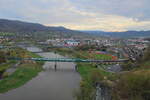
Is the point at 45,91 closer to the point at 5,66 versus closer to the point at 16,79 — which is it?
the point at 16,79

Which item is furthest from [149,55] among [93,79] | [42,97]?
[42,97]

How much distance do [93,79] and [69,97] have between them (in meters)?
1.59

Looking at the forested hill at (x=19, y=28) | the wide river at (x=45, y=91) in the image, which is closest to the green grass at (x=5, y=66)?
the wide river at (x=45, y=91)

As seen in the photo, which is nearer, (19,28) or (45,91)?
A: (45,91)

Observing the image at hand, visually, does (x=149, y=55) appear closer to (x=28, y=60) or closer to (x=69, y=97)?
(x=69, y=97)

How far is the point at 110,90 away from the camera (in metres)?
7.27

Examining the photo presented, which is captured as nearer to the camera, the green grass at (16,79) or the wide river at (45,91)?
the wide river at (45,91)

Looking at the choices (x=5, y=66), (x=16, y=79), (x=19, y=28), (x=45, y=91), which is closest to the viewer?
(x=45, y=91)

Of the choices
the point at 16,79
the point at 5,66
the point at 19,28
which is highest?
the point at 19,28

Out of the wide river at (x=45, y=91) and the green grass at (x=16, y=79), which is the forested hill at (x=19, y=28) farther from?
the wide river at (x=45, y=91)

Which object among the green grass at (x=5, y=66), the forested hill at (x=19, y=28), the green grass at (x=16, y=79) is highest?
the forested hill at (x=19, y=28)

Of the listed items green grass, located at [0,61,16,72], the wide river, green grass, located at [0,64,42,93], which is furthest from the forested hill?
the wide river

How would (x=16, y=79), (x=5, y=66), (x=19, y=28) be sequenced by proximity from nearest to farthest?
(x=16, y=79) < (x=5, y=66) < (x=19, y=28)

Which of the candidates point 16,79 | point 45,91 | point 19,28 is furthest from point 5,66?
point 19,28
